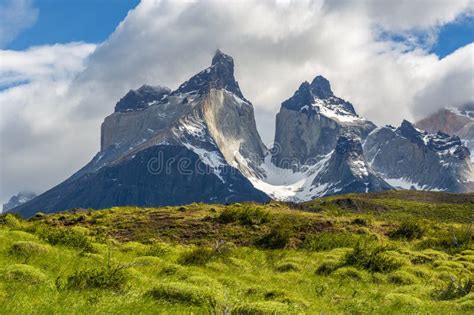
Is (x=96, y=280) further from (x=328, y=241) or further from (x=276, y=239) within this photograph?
(x=328, y=241)

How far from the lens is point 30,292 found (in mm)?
16156

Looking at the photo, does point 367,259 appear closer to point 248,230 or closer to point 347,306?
point 347,306

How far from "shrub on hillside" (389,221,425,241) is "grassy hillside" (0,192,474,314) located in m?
0.10

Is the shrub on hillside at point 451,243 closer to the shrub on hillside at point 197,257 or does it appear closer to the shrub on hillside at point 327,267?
the shrub on hillside at point 327,267

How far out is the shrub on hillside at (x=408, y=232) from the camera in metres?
44.8

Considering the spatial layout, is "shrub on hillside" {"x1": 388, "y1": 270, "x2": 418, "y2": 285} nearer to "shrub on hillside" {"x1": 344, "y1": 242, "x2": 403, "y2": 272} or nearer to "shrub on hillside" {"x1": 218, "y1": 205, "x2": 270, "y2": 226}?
"shrub on hillside" {"x1": 344, "y1": 242, "x2": 403, "y2": 272}

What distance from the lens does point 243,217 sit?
44.9 meters

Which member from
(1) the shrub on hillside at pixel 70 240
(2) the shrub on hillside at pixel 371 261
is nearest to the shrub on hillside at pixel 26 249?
(1) the shrub on hillside at pixel 70 240

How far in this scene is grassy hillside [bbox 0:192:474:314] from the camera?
17.0 m

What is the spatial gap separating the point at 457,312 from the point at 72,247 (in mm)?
16797

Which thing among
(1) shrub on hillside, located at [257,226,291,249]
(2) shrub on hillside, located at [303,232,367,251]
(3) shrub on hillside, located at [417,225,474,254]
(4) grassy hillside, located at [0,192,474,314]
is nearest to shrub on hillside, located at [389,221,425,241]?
(4) grassy hillside, located at [0,192,474,314]

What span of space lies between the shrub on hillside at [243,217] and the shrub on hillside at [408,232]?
32.4 feet

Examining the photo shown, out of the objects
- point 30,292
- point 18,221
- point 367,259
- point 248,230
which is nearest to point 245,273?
point 367,259

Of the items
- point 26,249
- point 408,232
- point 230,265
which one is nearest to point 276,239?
point 230,265
